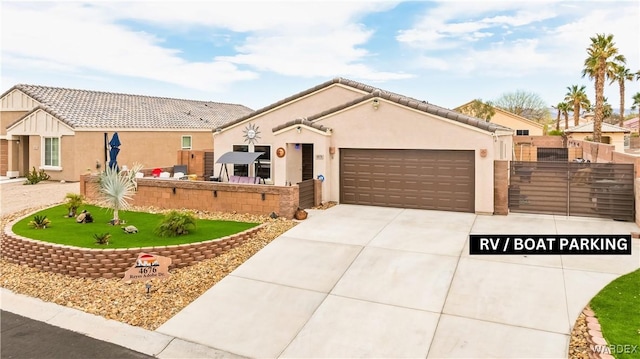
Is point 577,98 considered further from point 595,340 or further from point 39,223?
point 39,223

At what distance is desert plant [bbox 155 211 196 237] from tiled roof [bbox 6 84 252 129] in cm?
1898

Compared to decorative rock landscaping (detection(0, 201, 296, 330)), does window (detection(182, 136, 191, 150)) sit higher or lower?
higher

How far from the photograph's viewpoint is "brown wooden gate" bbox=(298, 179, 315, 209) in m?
16.2

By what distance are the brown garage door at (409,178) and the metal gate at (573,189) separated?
6.19ft

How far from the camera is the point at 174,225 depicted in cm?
1262

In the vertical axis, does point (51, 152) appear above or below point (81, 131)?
below

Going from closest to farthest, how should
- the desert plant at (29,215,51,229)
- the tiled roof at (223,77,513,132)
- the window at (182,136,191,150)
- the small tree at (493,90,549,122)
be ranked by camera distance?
the desert plant at (29,215,51,229) < the tiled roof at (223,77,513,132) < the window at (182,136,191,150) < the small tree at (493,90,549,122)

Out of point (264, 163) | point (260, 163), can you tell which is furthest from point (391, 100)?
point (260, 163)

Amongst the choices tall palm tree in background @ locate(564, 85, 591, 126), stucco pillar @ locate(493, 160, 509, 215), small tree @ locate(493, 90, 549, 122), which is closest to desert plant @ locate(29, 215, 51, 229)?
stucco pillar @ locate(493, 160, 509, 215)

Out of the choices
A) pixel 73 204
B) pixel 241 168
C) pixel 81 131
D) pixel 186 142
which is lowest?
pixel 73 204

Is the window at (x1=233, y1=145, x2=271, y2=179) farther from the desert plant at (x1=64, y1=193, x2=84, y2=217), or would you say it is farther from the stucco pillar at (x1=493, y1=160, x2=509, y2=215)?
the stucco pillar at (x1=493, y1=160, x2=509, y2=215)

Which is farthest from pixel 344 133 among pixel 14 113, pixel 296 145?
pixel 14 113

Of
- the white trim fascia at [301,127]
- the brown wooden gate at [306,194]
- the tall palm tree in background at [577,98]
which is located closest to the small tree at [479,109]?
the tall palm tree in background at [577,98]

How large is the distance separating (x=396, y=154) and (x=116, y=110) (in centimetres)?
2537
